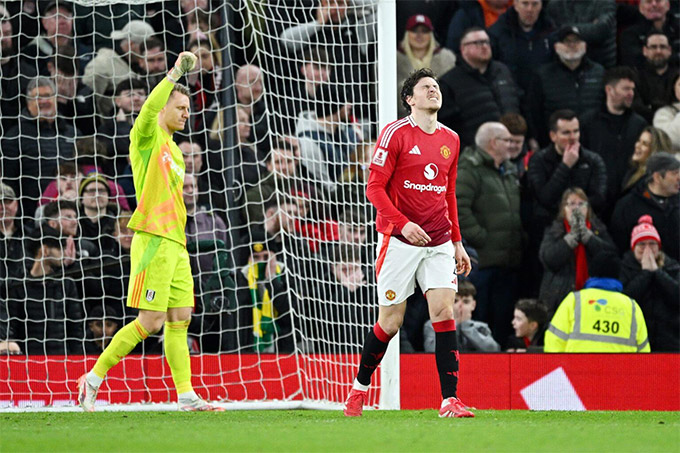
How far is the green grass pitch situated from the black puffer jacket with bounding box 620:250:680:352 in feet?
11.3

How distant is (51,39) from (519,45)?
177 inches

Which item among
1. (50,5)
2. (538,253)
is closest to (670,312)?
(538,253)

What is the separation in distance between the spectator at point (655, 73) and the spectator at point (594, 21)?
13.0 inches

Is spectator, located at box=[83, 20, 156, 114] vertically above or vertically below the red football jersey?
above

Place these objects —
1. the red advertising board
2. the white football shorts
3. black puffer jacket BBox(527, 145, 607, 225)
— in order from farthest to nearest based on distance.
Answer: black puffer jacket BBox(527, 145, 607, 225)
the red advertising board
the white football shorts

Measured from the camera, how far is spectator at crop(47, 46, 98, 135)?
10.2 metres

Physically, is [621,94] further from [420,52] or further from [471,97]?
[420,52]

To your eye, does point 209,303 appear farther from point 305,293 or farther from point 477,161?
point 477,161

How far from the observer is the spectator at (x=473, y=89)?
10.4 m

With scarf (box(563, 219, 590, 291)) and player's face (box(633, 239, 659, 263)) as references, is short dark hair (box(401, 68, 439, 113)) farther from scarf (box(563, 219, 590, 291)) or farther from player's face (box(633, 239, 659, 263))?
player's face (box(633, 239, 659, 263))

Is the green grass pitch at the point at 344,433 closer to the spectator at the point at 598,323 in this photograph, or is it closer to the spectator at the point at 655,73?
the spectator at the point at 598,323

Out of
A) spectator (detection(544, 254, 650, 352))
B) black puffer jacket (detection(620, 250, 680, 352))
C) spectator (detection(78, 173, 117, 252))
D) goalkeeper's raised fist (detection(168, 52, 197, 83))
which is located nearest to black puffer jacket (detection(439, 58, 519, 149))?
black puffer jacket (detection(620, 250, 680, 352))

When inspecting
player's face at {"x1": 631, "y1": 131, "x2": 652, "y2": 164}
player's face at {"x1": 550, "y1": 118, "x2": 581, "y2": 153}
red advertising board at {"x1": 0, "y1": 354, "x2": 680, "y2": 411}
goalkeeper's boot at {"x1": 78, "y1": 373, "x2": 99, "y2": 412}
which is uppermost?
player's face at {"x1": 550, "y1": 118, "x2": 581, "y2": 153}

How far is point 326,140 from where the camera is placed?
9.36 metres
